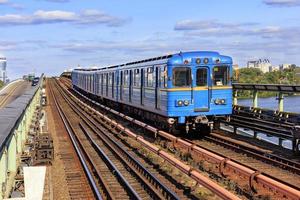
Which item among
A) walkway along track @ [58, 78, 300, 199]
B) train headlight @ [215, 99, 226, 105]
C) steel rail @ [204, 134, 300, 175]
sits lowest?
steel rail @ [204, 134, 300, 175]

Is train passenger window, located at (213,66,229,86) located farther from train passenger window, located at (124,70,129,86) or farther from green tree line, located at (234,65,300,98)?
green tree line, located at (234,65,300,98)

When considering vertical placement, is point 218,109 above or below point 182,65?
below

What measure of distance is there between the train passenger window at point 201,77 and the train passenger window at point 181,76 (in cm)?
35

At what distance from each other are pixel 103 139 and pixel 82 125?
716 cm

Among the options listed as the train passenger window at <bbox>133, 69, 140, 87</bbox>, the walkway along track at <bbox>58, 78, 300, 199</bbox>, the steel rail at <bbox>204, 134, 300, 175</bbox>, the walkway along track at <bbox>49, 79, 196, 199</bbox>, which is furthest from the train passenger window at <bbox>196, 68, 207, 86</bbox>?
the train passenger window at <bbox>133, 69, 140, 87</bbox>

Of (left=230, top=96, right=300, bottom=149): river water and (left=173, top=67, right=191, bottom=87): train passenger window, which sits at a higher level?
→ (left=173, top=67, right=191, bottom=87): train passenger window

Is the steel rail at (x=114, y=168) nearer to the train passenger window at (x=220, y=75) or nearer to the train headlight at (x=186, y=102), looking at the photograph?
the train headlight at (x=186, y=102)

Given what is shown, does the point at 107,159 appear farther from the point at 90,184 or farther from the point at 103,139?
the point at 103,139

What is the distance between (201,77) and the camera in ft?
66.2

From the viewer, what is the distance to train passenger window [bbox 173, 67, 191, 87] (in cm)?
1984

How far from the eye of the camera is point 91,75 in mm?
49250

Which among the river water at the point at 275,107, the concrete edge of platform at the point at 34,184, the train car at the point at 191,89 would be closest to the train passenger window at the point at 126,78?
the train car at the point at 191,89

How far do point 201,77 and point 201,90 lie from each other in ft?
1.60

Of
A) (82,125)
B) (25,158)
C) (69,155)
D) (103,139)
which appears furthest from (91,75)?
(25,158)
